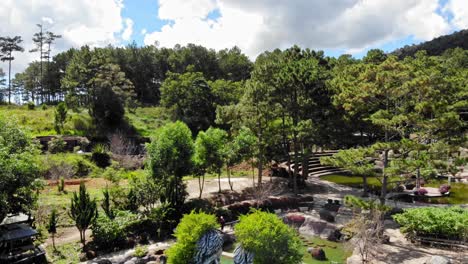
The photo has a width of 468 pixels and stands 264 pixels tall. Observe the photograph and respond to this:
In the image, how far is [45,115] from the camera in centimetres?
4628

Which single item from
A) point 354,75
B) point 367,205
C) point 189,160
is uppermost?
point 354,75

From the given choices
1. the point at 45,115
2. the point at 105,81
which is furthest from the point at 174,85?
the point at 45,115

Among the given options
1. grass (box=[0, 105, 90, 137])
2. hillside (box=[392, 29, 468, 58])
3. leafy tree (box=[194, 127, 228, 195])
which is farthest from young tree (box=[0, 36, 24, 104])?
hillside (box=[392, 29, 468, 58])

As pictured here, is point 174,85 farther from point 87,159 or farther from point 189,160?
point 189,160

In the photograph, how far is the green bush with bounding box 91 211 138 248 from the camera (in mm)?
18328

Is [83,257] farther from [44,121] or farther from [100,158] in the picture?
[44,121]

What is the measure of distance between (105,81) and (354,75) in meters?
31.2

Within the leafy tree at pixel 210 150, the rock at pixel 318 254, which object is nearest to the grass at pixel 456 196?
the rock at pixel 318 254

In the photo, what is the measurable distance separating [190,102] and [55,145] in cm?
1867

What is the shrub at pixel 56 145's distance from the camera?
3566cm

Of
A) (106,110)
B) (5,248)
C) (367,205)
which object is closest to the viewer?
(5,248)

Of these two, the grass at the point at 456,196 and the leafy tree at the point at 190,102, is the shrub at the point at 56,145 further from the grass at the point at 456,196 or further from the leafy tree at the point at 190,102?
the grass at the point at 456,196

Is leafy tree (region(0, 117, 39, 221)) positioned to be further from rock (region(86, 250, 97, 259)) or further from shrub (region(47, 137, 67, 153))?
shrub (region(47, 137, 67, 153))

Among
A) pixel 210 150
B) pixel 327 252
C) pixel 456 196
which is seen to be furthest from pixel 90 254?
pixel 456 196
